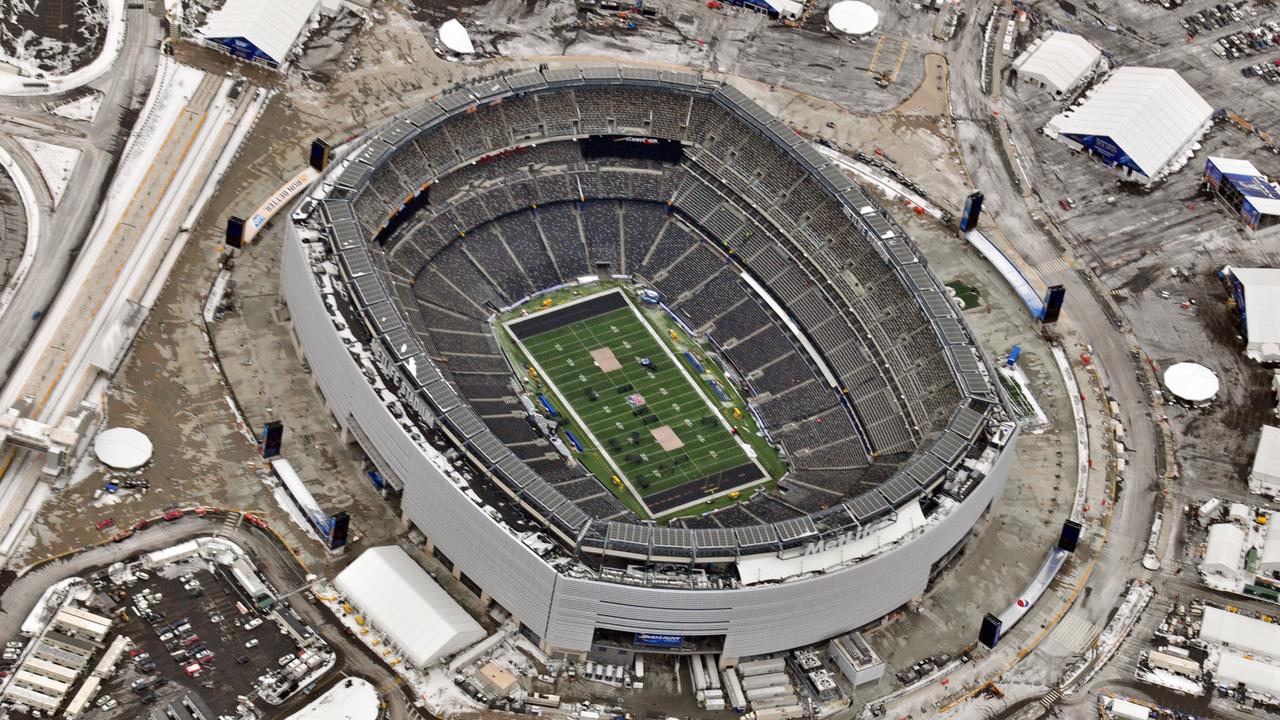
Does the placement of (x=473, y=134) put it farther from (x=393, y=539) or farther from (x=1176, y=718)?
(x=1176, y=718)

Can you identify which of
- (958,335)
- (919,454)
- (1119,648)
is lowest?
(1119,648)

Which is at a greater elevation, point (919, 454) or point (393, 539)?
point (919, 454)

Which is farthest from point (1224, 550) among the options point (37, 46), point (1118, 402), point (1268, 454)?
point (37, 46)

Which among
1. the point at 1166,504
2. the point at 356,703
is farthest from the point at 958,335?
the point at 356,703

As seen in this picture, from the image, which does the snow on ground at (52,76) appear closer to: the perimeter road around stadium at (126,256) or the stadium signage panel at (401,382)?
the perimeter road around stadium at (126,256)

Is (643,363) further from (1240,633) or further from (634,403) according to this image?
(1240,633)

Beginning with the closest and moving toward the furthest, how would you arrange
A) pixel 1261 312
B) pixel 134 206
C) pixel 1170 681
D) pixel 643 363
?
pixel 1170 681, pixel 643 363, pixel 134 206, pixel 1261 312

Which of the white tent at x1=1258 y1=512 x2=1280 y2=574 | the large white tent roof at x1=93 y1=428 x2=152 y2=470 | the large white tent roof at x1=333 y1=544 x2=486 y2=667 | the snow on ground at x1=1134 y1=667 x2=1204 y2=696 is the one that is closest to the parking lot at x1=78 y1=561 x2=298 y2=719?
the large white tent roof at x1=333 y1=544 x2=486 y2=667
